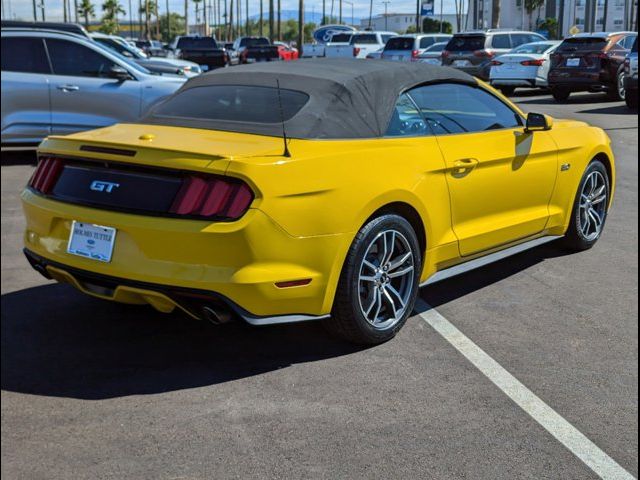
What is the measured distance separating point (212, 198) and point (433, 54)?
80.4ft

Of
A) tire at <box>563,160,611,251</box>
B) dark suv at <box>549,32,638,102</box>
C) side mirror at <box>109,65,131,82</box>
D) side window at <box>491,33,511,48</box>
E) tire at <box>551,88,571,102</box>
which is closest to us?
tire at <box>563,160,611,251</box>

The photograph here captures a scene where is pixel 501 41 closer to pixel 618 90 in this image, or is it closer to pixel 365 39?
pixel 618 90

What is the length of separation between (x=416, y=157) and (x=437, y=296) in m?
1.13

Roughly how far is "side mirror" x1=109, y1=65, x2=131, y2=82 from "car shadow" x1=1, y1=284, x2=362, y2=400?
688 centimetres

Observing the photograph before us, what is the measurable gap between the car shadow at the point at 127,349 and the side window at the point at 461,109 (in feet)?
4.69

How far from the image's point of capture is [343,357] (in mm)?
4430

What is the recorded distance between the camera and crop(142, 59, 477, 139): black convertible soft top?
4.59 metres

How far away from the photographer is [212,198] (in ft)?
13.0

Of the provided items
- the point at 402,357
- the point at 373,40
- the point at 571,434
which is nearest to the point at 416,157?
the point at 402,357

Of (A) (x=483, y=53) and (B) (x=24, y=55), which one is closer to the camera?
(B) (x=24, y=55)

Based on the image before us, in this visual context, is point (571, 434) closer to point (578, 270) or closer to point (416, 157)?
point (416, 157)

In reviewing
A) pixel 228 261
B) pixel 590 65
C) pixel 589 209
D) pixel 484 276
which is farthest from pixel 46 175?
pixel 590 65

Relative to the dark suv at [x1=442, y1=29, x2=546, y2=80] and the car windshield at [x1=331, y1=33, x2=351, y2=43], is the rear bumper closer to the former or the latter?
the dark suv at [x1=442, y1=29, x2=546, y2=80]

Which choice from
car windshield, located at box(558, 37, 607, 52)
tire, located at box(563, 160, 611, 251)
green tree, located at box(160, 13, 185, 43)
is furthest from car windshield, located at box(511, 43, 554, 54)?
green tree, located at box(160, 13, 185, 43)
